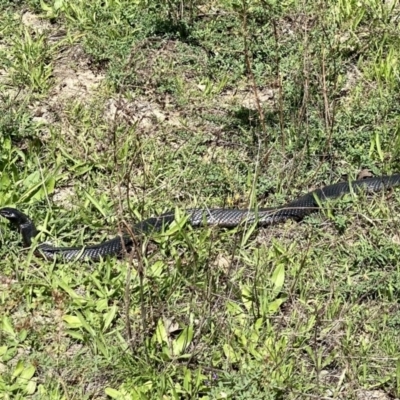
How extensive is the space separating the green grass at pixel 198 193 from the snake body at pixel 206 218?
74 mm

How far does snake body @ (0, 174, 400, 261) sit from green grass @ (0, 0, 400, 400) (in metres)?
0.07

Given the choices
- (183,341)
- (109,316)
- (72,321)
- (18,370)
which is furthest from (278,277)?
(18,370)

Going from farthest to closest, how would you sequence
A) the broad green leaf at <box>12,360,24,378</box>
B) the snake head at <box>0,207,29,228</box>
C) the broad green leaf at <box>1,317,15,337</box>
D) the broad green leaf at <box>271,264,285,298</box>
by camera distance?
the snake head at <box>0,207,29,228</box> → the broad green leaf at <box>271,264,285,298</box> → the broad green leaf at <box>1,317,15,337</box> → the broad green leaf at <box>12,360,24,378</box>

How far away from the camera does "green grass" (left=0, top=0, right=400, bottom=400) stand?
142 inches

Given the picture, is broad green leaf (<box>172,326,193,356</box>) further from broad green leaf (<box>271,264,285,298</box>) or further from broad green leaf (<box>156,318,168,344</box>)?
broad green leaf (<box>271,264,285,298</box>)

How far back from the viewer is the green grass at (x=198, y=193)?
11.8ft

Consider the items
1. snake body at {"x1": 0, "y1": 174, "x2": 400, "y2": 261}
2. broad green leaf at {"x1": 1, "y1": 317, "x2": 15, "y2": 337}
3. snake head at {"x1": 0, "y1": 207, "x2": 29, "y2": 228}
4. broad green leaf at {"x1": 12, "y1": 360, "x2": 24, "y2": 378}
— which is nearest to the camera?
broad green leaf at {"x1": 12, "y1": 360, "x2": 24, "y2": 378}

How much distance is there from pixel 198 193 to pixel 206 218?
1.46 ft

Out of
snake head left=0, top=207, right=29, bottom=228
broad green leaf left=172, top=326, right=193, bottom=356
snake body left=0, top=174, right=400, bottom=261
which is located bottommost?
snake body left=0, top=174, right=400, bottom=261

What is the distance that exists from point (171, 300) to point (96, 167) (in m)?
1.38

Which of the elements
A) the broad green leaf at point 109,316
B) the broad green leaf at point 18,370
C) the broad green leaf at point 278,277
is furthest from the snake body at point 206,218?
the broad green leaf at point 18,370

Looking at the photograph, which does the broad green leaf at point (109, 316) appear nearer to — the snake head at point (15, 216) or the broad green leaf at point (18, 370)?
the broad green leaf at point (18, 370)

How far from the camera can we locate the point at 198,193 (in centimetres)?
474

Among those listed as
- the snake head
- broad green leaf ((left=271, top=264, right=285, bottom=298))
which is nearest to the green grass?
broad green leaf ((left=271, top=264, right=285, bottom=298))
